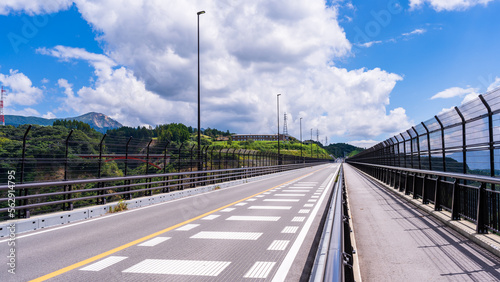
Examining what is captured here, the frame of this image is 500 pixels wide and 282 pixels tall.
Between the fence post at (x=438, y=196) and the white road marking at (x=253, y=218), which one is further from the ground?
the fence post at (x=438, y=196)

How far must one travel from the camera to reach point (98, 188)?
1171 centimetres

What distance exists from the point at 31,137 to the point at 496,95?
41.3 feet

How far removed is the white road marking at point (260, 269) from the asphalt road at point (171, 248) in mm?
14

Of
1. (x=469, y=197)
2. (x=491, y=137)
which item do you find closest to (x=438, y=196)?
(x=469, y=197)

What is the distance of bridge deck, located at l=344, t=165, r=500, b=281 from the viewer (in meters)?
4.85

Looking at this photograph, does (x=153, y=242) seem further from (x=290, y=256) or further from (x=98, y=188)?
(x=98, y=188)

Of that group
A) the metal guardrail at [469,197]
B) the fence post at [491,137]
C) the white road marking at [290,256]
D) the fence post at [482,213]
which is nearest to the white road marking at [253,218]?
the white road marking at [290,256]

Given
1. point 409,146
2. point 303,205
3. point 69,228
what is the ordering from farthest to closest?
point 409,146
point 303,205
point 69,228

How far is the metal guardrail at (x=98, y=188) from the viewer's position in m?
9.46

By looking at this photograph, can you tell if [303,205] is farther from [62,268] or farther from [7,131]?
[7,131]

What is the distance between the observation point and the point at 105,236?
7.98 metres

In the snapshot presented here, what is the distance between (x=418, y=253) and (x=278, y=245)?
2.39 meters

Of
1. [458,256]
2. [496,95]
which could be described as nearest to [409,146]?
[496,95]

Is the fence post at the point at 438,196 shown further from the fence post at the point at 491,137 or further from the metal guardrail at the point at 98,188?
the metal guardrail at the point at 98,188
